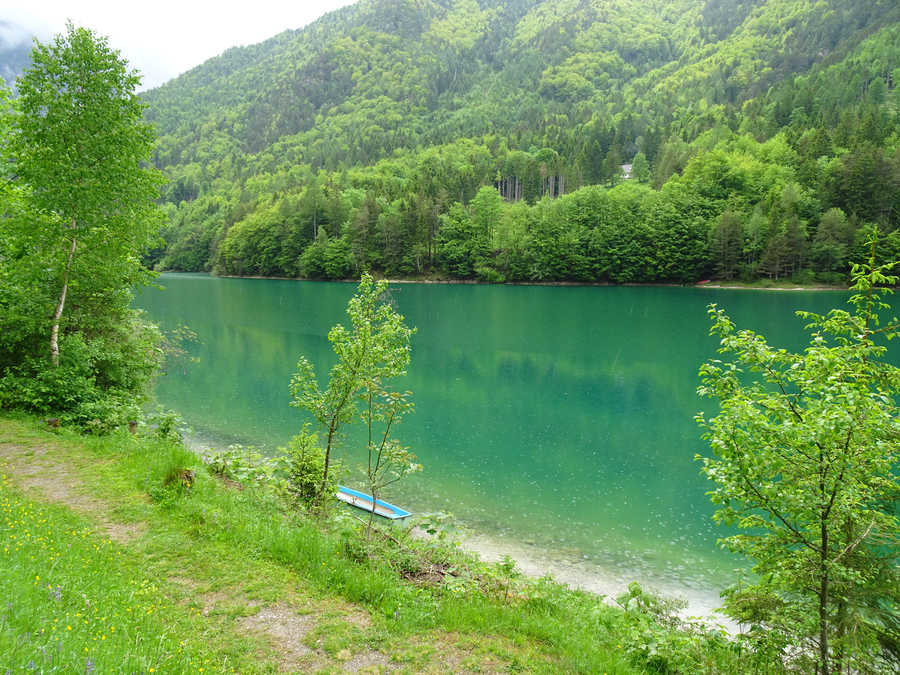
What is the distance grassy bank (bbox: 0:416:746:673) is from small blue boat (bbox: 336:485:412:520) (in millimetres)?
3340

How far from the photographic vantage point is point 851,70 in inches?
5325

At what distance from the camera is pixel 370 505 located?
1326cm

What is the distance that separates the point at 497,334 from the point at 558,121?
154491 mm

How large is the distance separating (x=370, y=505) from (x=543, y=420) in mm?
10995

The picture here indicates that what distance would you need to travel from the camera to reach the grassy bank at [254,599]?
462cm

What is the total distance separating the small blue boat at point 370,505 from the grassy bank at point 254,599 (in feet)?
11.0

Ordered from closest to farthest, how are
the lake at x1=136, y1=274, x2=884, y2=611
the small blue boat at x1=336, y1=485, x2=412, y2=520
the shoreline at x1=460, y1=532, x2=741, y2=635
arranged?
the shoreline at x1=460, y1=532, x2=741, y2=635 → the lake at x1=136, y1=274, x2=884, y2=611 → the small blue boat at x1=336, y1=485, x2=412, y2=520

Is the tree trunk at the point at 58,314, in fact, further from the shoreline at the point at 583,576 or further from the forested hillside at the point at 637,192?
the forested hillside at the point at 637,192

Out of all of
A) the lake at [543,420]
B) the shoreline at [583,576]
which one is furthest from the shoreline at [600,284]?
the shoreline at [583,576]

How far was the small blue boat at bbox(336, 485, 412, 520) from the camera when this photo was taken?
12.9 m

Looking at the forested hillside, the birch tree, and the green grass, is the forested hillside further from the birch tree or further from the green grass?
the green grass

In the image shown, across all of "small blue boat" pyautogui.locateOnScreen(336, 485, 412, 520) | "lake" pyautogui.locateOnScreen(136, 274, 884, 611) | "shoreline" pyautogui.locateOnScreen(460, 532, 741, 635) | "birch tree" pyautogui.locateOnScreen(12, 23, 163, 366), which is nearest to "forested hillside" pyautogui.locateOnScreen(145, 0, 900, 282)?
"lake" pyautogui.locateOnScreen(136, 274, 884, 611)

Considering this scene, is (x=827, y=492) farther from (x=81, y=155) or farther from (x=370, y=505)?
(x=81, y=155)

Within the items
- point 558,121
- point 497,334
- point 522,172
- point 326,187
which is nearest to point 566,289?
point 497,334
